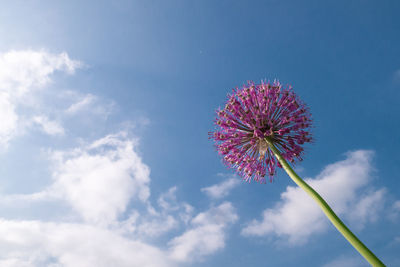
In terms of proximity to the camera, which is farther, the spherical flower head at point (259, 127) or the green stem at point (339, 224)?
the spherical flower head at point (259, 127)

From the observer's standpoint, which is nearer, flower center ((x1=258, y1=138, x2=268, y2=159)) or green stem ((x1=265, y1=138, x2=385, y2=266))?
green stem ((x1=265, y1=138, x2=385, y2=266))

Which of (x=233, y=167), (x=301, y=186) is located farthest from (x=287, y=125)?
(x=301, y=186)

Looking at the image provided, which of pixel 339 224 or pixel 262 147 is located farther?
pixel 262 147

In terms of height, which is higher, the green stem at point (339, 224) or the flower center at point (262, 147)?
the flower center at point (262, 147)

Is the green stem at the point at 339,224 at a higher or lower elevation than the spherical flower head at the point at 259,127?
lower

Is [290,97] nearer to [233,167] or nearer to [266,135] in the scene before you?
[266,135]

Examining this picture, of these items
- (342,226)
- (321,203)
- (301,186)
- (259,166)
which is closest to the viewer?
(342,226)

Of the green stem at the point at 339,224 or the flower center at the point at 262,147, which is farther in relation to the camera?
the flower center at the point at 262,147

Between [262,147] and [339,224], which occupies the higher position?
[262,147]

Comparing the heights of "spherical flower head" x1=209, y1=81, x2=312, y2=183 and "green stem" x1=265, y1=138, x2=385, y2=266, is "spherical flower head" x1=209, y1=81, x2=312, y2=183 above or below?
above

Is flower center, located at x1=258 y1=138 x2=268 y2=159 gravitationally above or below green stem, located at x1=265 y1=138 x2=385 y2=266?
above

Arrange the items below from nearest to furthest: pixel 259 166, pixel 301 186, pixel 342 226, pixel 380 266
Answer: pixel 380 266
pixel 342 226
pixel 301 186
pixel 259 166
